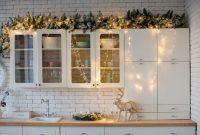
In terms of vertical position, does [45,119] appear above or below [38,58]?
below

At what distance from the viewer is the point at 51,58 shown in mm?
4508

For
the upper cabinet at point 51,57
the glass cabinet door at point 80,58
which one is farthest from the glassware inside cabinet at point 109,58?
the upper cabinet at point 51,57

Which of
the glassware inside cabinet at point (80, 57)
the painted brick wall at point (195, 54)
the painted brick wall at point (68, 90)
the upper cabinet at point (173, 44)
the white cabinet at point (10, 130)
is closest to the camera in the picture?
the painted brick wall at point (195, 54)

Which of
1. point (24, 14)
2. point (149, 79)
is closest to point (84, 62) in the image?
point (149, 79)

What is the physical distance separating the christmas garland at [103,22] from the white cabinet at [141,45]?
13 cm

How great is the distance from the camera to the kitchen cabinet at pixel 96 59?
4.42m

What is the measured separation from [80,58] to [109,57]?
445mm

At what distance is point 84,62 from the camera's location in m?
4.49

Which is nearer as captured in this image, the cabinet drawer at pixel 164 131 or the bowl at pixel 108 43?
the cabinet drawer at pixel 164 131

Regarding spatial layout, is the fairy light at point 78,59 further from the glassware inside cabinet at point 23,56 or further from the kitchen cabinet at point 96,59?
the glassware inside cabinet at point 23,56

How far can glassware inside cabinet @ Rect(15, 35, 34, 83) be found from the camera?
14.8 ft

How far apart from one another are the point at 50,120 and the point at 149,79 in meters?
1.62

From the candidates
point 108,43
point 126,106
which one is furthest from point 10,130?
point 108,43

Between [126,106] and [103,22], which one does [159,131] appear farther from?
[103,22]
